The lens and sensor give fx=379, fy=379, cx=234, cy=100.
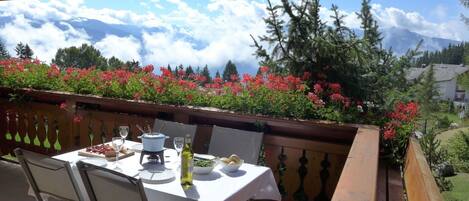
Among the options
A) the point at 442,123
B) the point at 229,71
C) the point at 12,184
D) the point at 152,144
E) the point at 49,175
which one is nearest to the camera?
the point at 49,175

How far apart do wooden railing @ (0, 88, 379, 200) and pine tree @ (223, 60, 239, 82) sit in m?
0.54

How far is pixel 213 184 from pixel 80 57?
414cm

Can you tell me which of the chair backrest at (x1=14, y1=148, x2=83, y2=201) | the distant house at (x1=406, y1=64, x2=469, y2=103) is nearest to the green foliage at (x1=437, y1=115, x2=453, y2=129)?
the distant house at (x1=406, y1=64, x2=469, y2=103)

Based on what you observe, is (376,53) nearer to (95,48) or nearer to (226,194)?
Answer: (226,194)

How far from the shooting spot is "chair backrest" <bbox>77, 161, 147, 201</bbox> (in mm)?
1744

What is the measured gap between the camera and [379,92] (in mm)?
3934

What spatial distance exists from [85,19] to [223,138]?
6.79m

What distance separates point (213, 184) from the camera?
219 cm

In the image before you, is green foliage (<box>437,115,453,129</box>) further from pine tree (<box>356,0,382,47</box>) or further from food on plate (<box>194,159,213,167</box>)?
food on plate (<box>194,159,213,167</box>)

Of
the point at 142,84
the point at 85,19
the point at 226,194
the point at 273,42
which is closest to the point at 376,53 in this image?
the point at 273,42

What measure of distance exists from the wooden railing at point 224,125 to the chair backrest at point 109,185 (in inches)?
36.3

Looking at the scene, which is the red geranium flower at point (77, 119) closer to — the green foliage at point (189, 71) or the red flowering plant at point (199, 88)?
the red flowering plant at point (199, 88)

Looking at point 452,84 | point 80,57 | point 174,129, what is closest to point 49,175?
point 174,129

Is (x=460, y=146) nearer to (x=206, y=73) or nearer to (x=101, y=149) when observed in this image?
(x=206, y=73)
